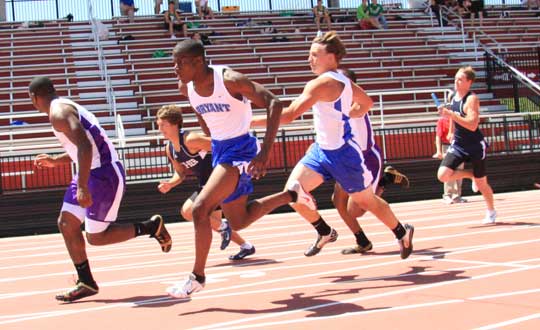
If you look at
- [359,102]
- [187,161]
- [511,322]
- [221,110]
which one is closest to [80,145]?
[221,110]

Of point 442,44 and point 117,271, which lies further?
point 442,44

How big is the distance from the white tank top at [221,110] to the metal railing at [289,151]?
990cm

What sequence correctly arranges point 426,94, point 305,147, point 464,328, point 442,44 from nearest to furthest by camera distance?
point 464,328, point 305,147, point 426,94, point 442,44

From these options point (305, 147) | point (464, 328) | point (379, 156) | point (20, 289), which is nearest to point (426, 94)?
point (305, 147)

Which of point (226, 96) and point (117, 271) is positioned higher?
point (226, 96)

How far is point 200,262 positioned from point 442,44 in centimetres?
2243

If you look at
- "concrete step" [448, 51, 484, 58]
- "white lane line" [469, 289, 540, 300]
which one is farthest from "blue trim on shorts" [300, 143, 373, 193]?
"concrete step" [448, 51, 484, 58]

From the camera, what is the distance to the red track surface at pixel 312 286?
15.5 feet

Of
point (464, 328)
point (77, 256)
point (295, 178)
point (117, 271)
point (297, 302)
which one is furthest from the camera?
point (117, 271)

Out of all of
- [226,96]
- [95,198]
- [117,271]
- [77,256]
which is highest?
[226,96]

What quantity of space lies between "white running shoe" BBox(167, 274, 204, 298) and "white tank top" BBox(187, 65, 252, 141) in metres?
1.09

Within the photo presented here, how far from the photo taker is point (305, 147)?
17297mm

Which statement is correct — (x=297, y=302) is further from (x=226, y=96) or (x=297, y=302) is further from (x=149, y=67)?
(x=149, y=67)

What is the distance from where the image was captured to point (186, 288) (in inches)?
Answer: 212
